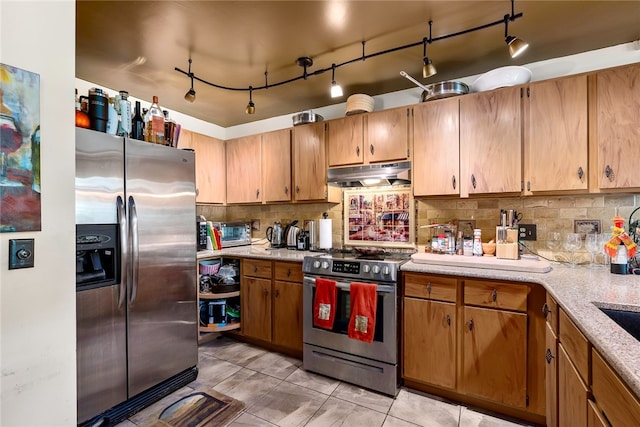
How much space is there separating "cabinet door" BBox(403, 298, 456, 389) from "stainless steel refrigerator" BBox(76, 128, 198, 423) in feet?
5.64

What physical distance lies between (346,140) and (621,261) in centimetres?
216

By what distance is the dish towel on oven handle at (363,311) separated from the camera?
86.2 inches

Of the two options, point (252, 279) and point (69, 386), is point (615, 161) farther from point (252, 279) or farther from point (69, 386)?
point (69, 386)

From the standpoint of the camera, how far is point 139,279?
6.59 ft

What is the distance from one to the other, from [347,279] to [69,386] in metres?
1.72

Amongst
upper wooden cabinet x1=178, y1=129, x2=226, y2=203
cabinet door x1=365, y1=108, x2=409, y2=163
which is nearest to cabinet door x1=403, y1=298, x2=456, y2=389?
cabinet door x1=365, y1=108, x2=409, y2=163

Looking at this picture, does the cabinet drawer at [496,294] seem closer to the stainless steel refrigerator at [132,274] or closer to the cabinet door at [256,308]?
the cabinet door at [256,308]

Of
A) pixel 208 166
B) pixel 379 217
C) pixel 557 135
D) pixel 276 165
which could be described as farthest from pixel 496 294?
pixel 208 166

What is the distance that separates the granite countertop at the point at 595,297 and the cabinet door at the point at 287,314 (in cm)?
107

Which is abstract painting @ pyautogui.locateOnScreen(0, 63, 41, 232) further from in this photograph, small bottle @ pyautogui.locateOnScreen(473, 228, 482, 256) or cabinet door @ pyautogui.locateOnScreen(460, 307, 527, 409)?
small bottle @ pyautogui.locateOnScreen(473, 228, 482, 256)

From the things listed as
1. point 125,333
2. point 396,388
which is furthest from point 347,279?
point 125,333

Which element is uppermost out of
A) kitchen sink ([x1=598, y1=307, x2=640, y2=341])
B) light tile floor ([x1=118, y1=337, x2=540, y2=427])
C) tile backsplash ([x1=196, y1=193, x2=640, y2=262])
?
tile backsplash ([x1=196, y1=193, x2=640, y2=262])

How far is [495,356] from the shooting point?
6.29 ft

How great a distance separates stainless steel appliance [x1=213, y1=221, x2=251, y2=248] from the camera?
3.42m
